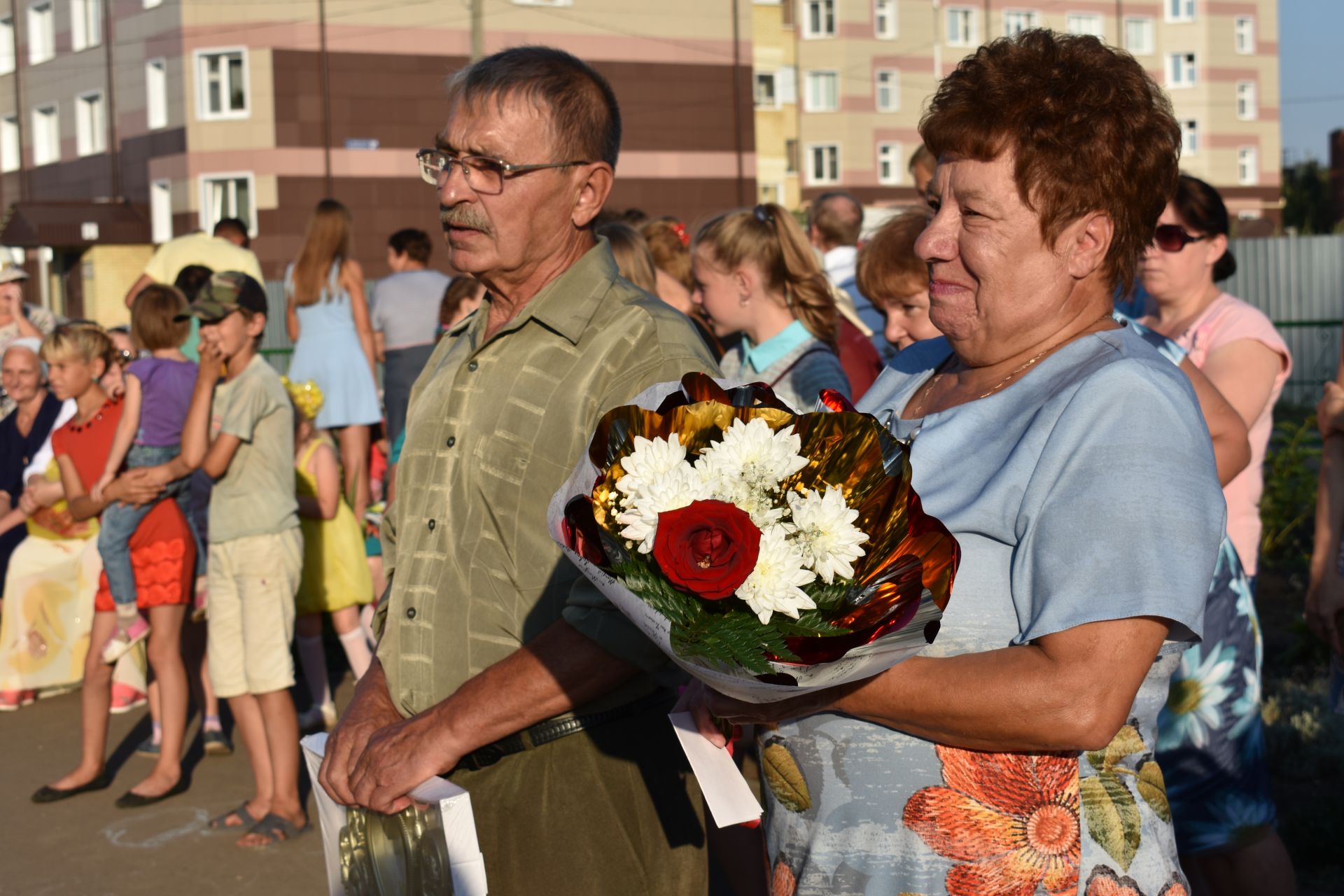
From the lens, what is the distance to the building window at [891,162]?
52156 mm

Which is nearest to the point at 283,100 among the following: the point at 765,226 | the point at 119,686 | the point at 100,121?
the point at 100,121

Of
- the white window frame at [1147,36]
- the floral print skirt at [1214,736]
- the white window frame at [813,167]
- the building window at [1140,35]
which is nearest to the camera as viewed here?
the floral print skirt at [1214,736]

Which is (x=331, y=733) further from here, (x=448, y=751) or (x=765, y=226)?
(x=765, y=226)

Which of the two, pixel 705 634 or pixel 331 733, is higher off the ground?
pixel 705 634

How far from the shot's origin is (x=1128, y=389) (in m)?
2.01

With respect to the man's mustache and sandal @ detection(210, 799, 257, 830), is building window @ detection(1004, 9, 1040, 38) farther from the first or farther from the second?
the man's mustache

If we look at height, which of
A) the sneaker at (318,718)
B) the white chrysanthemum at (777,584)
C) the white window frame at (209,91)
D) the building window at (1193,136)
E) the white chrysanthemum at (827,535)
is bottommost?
the sneaker at (318,718)

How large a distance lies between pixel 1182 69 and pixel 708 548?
66503 millimetres

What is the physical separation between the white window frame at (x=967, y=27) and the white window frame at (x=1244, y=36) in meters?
14.0

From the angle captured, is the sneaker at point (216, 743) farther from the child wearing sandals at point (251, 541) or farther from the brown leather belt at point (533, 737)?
the brown leather belt at point (533, 737)

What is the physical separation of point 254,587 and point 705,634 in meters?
4.37

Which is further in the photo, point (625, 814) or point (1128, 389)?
point (625, 814)

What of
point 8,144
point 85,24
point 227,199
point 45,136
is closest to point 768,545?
point 227,199

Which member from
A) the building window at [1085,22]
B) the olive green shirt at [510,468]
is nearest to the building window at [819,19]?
the building window at [1085,22]
